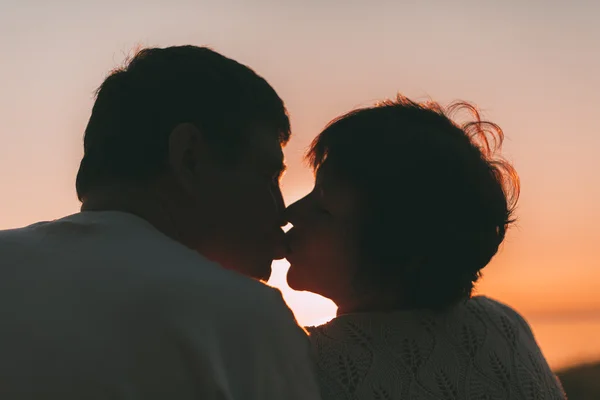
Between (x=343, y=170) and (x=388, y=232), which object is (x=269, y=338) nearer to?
(x=388, y=232)

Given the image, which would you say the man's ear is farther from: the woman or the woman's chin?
the woman's chin

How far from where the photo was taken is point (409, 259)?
2.87 m

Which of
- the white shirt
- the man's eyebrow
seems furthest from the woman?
the white shirt

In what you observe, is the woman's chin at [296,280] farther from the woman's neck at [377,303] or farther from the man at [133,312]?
the man at [133,312]

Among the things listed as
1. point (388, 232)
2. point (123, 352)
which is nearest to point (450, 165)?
point (388, 232)

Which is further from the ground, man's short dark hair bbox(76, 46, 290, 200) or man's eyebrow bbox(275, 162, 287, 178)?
man's short dark hair bbox(76, 46, 290, 200)

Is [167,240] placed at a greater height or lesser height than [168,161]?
lesser

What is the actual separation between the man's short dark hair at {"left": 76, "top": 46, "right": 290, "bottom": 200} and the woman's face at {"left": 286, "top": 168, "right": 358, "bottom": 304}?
46 cm

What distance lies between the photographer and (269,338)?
173 cm

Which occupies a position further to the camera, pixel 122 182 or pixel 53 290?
pixel 122 182

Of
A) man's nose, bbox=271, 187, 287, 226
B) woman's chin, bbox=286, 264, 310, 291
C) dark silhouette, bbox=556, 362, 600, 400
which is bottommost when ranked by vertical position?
dark silhouette, bbox=556, 362, 600, 400

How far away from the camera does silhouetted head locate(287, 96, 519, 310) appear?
284 cm

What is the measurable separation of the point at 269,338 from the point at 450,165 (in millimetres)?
1460

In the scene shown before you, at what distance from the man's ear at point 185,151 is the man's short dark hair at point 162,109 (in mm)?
26
